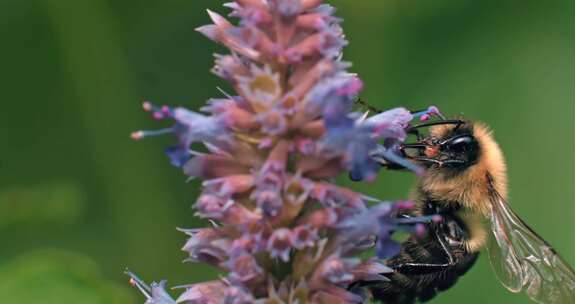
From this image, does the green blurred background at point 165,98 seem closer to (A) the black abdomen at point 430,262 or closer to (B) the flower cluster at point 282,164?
(A) the black abdomen at point 430,262

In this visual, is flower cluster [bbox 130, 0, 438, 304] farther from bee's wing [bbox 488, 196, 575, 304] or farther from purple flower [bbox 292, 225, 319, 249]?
bee's wing [bbox 488, 196, 575, 304]

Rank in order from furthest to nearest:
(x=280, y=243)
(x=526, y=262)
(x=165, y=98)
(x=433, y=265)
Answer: (x=165, y=98) < (x=526, y=262) < (x=433, y=265) < (x=280, y=243)

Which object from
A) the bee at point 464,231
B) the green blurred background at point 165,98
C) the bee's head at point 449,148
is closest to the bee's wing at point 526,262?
the bee at point 464,231

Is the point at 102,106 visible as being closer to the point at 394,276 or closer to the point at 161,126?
the point at 161,126

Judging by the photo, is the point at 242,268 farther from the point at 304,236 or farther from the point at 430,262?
the point at 430,262

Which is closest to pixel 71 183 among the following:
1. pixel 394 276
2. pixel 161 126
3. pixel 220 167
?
pixel 161 126

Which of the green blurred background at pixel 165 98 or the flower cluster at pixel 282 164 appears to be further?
the green blurred background at pixel 165 98

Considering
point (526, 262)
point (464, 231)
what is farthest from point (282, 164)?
point (526, 262)
